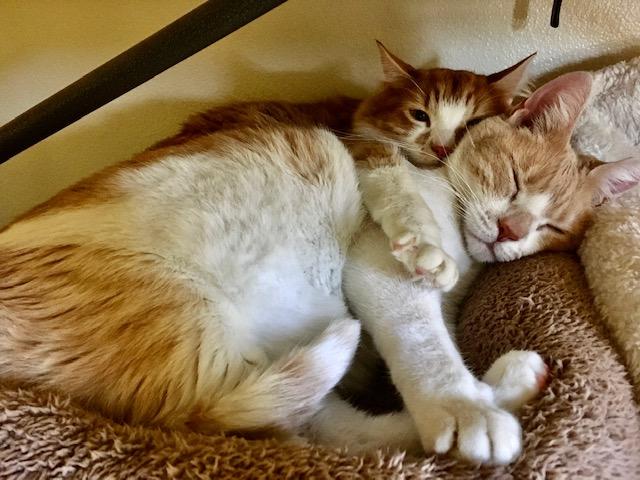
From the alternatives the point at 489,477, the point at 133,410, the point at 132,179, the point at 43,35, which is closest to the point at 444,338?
the point at 489,477

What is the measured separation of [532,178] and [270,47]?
2.52 ft

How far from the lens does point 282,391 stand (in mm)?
883

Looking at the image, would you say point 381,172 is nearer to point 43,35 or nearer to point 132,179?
point 132,179

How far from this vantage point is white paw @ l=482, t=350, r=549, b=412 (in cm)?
92

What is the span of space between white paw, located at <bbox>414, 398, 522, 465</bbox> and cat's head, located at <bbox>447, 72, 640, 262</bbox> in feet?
1.37

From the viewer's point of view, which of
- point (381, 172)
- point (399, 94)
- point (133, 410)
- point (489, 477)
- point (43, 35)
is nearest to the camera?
point (489, 477)

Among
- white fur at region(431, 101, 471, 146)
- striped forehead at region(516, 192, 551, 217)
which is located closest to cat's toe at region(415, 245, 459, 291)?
striped forehead at region(516, 192, 551, 217)

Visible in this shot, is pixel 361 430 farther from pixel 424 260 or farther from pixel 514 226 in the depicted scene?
pixel 514 226

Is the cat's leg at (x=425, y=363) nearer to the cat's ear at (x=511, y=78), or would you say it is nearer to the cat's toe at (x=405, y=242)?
the cat's toe at (x=405, y=242)

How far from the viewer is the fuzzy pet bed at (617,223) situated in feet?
3.45

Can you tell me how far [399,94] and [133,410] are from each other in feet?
2.87

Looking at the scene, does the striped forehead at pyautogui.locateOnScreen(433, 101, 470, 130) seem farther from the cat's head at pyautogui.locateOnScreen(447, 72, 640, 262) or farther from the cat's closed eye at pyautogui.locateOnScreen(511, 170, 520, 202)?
the cat's closed eye at pyautogui.locateOnScreen(511, 170, 520, 202)

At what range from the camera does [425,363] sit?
967 mm

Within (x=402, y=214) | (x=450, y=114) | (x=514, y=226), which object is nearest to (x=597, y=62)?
(x=450, y=114)
